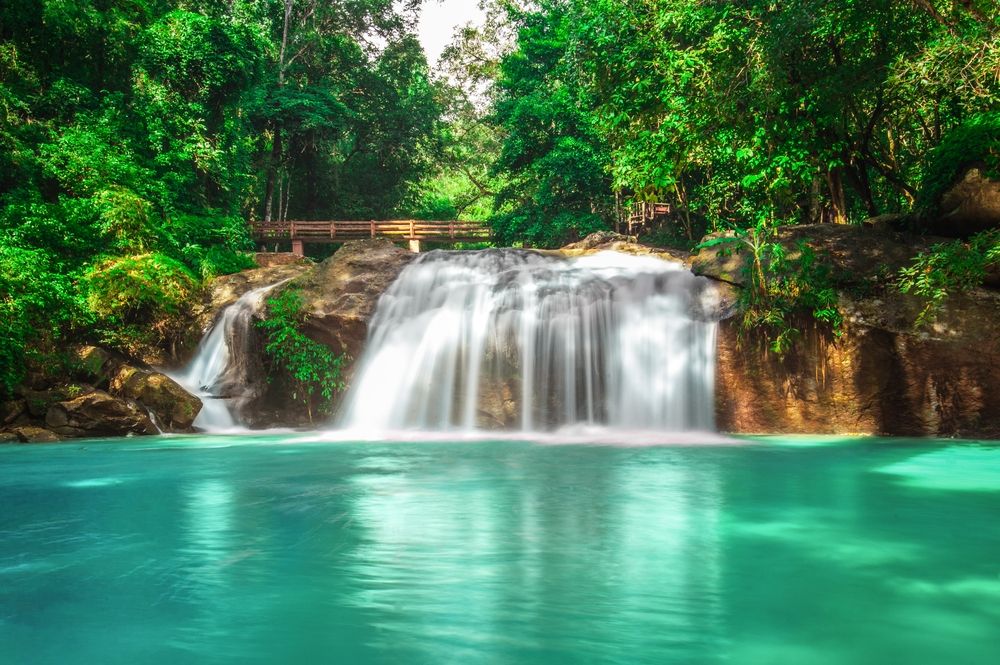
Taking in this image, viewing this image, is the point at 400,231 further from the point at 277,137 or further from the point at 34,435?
the point at 34,435

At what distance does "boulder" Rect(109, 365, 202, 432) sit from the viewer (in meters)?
11.4

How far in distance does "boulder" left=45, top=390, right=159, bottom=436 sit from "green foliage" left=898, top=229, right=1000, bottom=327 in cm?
1002

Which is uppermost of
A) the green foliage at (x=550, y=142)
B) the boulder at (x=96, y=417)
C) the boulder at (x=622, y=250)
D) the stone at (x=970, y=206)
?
the green foliage at (x=550, y=142)

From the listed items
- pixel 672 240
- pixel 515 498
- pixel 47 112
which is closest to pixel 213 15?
pixel 47 112

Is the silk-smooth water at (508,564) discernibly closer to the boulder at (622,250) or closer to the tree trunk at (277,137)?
the boulder at (622,250)

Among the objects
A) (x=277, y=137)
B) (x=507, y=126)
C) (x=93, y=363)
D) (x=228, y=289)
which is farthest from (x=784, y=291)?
(x=277, y=137)

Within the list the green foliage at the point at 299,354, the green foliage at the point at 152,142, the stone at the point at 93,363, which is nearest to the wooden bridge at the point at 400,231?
the green foliage at the point at 152,142

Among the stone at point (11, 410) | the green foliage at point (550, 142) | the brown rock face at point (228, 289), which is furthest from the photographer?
the green foliage at point (550, 142)

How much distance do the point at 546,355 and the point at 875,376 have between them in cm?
438

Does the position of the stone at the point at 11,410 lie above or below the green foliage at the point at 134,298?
below

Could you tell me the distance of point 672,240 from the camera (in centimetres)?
2480

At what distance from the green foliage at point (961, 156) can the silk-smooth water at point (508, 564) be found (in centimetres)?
436

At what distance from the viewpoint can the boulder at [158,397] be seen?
11.4 metres

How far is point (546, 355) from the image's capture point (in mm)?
11570
